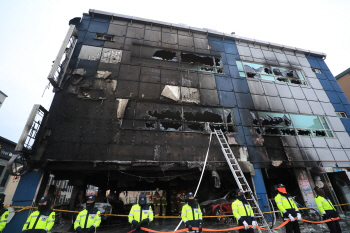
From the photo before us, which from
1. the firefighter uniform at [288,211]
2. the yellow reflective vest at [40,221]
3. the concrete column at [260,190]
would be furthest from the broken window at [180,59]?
the yellow reflective vest at [40,221]

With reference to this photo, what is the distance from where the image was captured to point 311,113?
11.4 metres

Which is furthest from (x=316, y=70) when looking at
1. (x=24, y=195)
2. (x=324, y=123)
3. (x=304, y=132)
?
(x=24, y=195)

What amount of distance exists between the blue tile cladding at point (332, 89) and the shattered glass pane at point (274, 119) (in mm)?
4683

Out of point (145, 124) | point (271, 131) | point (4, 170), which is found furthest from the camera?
point (4, 170)

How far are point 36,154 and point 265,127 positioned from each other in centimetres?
1218

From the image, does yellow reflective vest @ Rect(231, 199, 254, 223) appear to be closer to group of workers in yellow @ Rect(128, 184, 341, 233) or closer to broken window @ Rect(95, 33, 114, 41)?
group of workers in yellow @ Rect(128, 184, 341, 233)

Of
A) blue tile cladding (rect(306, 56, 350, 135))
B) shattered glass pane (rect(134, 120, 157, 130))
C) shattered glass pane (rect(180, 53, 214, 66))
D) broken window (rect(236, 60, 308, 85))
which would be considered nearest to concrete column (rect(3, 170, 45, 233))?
shattered glass pane (rect(134, 120, 157, 130))

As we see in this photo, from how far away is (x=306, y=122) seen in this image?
11.1 meters

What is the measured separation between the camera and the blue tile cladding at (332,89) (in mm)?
12242

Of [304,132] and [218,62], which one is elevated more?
[218,62]

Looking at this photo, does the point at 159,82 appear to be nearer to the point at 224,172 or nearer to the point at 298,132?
the point at 224,172

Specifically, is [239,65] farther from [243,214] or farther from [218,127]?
[243,214]

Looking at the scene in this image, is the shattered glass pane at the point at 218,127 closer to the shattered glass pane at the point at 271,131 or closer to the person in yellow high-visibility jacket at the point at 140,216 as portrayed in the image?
the shattered glass pane at the point at 271,131

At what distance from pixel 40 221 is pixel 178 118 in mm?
6840
